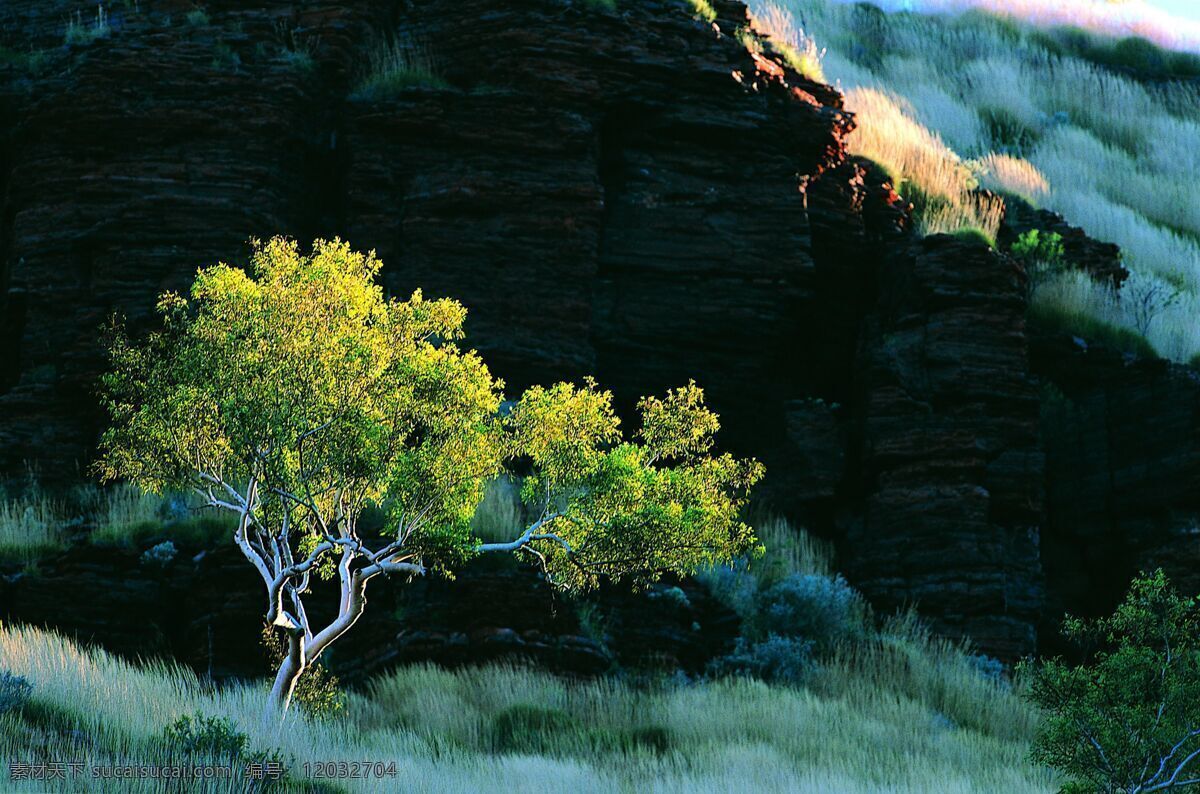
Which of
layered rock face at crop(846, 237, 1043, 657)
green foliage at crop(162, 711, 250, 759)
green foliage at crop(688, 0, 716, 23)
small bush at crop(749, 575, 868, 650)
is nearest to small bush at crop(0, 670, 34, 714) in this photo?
green foliage at crop(162, 711, 250, 759)

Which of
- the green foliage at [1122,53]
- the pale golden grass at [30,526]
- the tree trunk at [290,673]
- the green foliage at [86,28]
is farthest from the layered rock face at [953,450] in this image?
the green foliage at [1122,53]

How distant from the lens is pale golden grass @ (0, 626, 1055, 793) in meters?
12.2

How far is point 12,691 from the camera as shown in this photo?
473 inches

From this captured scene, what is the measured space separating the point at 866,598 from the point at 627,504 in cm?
661

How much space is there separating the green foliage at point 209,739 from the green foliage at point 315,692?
204 centimetres

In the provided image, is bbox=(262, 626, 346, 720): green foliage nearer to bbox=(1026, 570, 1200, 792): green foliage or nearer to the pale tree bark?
the pale tree bark

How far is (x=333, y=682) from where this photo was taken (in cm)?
1434

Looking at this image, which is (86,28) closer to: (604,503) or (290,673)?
(290,673)

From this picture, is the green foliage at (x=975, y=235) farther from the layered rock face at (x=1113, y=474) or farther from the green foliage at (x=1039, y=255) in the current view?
the layered rock face at (x=1113, y=474)

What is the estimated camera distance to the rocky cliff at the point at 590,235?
64.2ft

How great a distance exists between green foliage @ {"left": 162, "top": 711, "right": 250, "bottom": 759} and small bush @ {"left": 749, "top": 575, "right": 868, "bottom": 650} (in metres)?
8.18

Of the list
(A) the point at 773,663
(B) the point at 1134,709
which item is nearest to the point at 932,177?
(A) the point at 773,663

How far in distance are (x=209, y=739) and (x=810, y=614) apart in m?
8.78

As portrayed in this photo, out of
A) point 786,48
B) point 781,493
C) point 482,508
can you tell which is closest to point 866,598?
point 781,493
